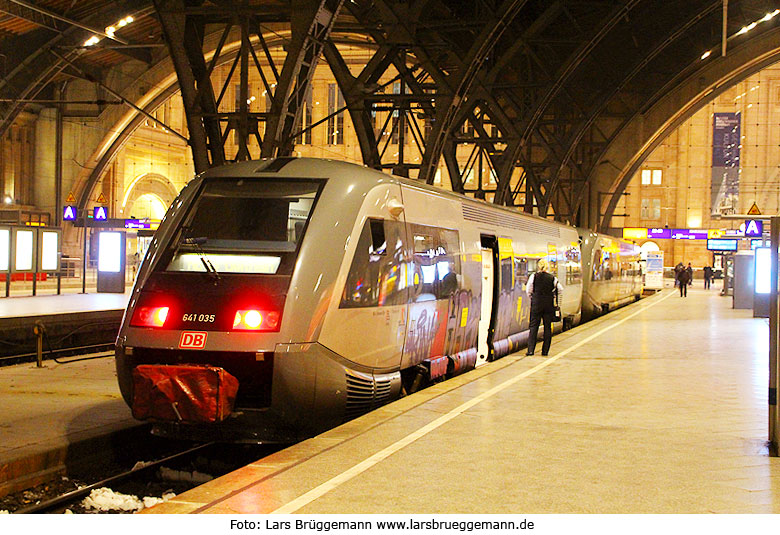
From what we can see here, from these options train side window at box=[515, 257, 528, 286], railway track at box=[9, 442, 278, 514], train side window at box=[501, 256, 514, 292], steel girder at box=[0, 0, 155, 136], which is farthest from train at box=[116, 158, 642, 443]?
steel girder at box=[0, 0, 155, 136]

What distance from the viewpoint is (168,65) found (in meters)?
43.9

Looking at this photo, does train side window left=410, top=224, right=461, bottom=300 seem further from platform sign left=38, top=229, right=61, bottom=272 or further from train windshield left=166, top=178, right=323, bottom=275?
platform sign left=38, top=229, right=61, bottom=272

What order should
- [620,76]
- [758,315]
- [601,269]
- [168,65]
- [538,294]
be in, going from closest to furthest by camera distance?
[538,294]
[758,315]
[601,269]
[620,76]
[168,65]

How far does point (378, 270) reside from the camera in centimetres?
938

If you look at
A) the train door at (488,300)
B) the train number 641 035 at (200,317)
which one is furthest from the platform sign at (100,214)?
the train number 641 035 at (200,317)

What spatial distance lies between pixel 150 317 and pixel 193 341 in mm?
559

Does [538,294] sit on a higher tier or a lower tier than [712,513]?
higher

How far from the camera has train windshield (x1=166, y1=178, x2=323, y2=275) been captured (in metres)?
8.56

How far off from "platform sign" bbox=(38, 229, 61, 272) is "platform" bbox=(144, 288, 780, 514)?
12601mm

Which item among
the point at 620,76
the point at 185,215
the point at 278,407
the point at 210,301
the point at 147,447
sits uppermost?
the point at 620,76

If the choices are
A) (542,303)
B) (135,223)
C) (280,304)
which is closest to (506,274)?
(542,303)

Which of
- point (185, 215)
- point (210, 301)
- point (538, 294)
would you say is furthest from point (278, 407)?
point (538, 294)

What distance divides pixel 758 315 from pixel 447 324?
54.1ft
